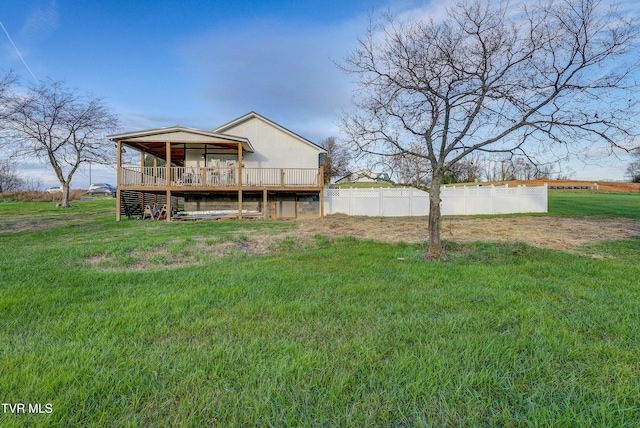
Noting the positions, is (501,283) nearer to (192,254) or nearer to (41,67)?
(192,254)

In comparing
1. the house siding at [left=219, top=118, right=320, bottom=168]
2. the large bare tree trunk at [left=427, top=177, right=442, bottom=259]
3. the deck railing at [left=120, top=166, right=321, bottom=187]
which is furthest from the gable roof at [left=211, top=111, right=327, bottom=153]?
the large bare tree trunk at [left=427, top=177, right=442, bottom=259]

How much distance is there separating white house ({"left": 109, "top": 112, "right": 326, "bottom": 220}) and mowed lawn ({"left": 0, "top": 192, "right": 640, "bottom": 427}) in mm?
9744

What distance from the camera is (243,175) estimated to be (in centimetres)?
1548

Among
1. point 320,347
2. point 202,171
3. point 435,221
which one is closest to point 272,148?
point 202,171

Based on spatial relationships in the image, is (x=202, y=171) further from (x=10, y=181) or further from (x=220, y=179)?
(x=10, y=181)

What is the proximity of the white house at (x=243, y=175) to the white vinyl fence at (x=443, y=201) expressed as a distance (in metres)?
1.67

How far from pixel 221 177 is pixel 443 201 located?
12.4 m

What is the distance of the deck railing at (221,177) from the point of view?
13728mm

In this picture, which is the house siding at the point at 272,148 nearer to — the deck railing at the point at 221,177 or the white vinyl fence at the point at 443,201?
the deck railing at the point at 221,177

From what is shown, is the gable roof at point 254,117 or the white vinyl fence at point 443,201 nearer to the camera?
the gable roof at point 254,117

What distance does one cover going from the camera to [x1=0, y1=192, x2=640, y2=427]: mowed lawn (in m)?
1.65

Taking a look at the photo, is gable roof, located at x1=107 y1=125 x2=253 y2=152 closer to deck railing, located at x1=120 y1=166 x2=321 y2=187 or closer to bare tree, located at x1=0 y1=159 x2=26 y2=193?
deck railing, located at x1=120 y1=166 x2=321 y2=187

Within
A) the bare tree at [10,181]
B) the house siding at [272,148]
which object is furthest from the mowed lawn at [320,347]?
the bare tree at [10,181]

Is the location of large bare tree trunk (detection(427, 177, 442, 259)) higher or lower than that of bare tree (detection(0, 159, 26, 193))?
lower
